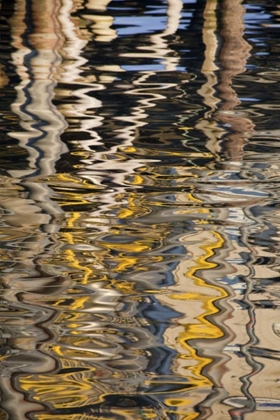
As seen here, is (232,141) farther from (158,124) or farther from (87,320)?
(87,320)

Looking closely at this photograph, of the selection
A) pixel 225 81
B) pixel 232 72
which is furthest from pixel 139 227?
pixel 232 72

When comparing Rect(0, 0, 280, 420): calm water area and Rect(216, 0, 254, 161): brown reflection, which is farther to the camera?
Rect(216, 0, 254, 161): brown reflection

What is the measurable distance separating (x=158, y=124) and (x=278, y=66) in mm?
1498

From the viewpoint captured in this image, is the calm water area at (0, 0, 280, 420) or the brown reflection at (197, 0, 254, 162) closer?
the calm water area at (0, 0, 280, 420)

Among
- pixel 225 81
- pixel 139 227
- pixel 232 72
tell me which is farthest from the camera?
pixel 232 72

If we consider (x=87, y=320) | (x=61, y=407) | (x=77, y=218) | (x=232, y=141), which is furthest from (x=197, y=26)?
(x=61, y=407)

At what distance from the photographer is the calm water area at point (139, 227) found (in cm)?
212

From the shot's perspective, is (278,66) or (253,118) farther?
(278,66)

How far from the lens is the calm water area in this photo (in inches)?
83.5

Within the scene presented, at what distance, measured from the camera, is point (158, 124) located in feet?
14.7

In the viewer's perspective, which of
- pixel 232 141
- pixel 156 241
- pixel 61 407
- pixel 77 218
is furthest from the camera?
pixel 232 141

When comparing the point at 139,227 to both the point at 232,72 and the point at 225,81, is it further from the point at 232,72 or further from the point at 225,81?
the point at 232,72

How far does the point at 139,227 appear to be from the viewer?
3172 millimetres

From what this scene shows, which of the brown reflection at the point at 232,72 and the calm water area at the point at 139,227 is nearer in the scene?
the calm water area at the point at 139,227
